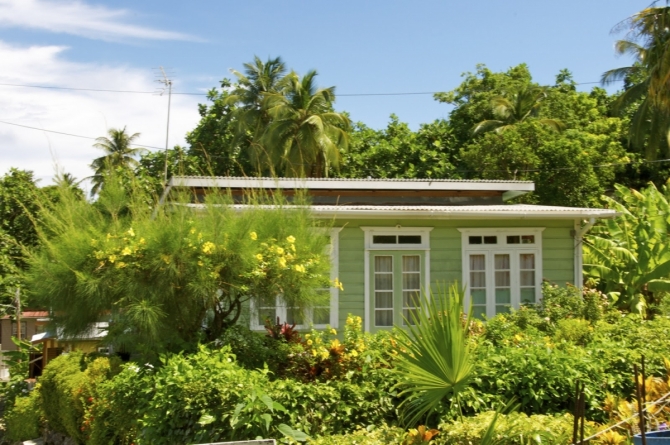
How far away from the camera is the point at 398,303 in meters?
13.7

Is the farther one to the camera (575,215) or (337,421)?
(575,215)

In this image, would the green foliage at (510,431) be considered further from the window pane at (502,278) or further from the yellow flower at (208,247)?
the window pane at (502,278)

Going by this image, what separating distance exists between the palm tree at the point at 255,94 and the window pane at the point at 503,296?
20986 mm

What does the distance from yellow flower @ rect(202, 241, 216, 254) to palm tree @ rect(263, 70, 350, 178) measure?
2121cm

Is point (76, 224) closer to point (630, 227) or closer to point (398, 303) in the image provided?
point (398, 303)

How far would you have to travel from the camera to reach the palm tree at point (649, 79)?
19953mm

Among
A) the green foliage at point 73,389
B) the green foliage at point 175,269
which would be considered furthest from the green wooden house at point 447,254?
the green foliage at point 175,269

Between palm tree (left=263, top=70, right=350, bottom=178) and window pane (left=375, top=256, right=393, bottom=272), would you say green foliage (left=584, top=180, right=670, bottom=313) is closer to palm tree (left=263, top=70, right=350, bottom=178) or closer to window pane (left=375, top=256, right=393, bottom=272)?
window pane (left=375, top=256, right=393, bottom=272)

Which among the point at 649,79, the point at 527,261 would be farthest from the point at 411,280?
the point at 649,79

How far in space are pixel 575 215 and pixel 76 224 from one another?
885 centimetres

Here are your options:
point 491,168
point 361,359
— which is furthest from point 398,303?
point 491,168

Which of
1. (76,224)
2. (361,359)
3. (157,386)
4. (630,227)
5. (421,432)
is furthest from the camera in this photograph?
(630,227)

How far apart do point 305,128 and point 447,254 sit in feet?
57.5

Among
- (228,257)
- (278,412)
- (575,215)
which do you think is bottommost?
(278,412)
